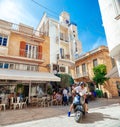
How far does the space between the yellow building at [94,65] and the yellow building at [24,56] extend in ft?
39.0

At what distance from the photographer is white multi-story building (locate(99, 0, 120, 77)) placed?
465 cm

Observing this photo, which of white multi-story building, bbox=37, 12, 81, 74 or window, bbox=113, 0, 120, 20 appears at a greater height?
white multi-story building, bbox=37, 12, 81, 74

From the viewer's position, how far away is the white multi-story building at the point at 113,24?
465 cm

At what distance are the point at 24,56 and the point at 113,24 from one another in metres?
13.5

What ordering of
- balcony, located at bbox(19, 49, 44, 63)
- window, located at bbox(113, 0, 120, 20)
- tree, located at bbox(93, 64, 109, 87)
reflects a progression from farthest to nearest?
1. tree, located at bbox(93, 64, 109, 87)
2. balcony, located at bbox(19, 49, 44, 63)
3. window, located at bbox(113, 0, 120, 20)

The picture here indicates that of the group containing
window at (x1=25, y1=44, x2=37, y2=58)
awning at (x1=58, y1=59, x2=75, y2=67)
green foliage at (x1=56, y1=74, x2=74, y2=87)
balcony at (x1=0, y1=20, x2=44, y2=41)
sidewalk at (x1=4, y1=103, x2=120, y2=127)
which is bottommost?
sidewalk at (x1=4, y1=103, x2=120, y2=127)

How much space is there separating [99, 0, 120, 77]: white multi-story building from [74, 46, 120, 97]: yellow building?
18.5m

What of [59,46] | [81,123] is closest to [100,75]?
[59,46]

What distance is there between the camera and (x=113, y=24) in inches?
191

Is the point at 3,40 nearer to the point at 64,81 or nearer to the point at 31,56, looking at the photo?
the point at 31,56

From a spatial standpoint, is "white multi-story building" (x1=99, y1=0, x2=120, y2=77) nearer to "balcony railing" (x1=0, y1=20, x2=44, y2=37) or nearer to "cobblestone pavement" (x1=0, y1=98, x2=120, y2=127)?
"cobblestone pavement" (x1=0, y1=98, x2=120, y2=127)

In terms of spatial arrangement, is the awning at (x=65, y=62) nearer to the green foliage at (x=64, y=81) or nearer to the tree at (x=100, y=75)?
the green foliage at (x=64, y=81)

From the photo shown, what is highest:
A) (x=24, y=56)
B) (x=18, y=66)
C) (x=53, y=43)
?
(x=53, y=43)

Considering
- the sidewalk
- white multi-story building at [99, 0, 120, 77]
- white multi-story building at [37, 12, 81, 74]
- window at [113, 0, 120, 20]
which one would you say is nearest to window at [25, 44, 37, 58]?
white multi-story building at [37, 12, 81, 74]
